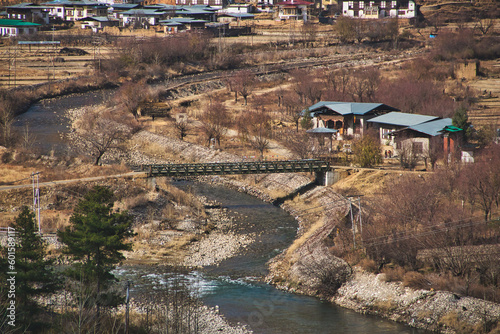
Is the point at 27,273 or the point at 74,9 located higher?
the point at 74,9

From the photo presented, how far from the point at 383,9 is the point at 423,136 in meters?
73.8

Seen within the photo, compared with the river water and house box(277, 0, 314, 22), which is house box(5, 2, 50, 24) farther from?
the river water

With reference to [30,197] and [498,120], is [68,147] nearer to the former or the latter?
[30,197]

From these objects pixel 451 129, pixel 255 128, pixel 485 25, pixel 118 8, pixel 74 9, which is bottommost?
pixel 255 128

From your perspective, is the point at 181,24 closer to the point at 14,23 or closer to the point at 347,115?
the point at 14,23

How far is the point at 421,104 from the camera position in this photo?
5962 centimetres

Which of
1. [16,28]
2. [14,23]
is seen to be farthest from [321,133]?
[14,23]

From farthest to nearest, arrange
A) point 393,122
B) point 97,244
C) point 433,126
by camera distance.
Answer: point 393,122 < point 433,126 < point 97,244

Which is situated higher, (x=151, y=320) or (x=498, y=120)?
(x=498, y=120)

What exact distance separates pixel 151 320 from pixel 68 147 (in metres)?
34.4

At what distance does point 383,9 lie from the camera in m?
116

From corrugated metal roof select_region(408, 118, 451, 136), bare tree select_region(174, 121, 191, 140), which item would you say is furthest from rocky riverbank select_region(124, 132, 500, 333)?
bare tree select_region(174, 121, 191, 140)

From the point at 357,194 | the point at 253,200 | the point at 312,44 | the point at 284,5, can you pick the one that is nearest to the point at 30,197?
the point at 253,200

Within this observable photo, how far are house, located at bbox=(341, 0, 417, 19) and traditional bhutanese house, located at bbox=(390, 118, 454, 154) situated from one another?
230ft
